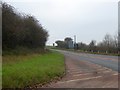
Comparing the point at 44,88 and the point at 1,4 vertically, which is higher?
the point at 1,4

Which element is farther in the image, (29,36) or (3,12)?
(29,36)

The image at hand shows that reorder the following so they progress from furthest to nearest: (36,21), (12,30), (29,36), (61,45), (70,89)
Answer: (61,45)
(36,21)
(29,36)
(12,30)
(70,89)

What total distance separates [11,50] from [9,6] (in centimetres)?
494

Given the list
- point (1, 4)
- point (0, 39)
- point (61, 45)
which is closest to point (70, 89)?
point (0, 39)

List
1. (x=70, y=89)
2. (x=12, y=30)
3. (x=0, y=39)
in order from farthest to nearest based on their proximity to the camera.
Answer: (x=12, y=30) → (x=0, y=39) → (x=70, y=89)

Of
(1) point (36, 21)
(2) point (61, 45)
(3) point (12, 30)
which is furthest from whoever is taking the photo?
(2) point (61, 45)

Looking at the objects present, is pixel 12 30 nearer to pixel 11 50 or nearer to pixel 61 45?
pixel 11 50

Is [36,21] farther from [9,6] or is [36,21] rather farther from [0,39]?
[0,39]

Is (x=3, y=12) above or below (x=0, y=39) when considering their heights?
above

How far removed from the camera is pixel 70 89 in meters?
11.4

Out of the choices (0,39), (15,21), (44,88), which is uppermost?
(15,21)

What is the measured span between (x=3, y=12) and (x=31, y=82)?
18403mm

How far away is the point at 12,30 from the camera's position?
31078mm

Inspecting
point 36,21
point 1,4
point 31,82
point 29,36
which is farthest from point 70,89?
point 36,21
